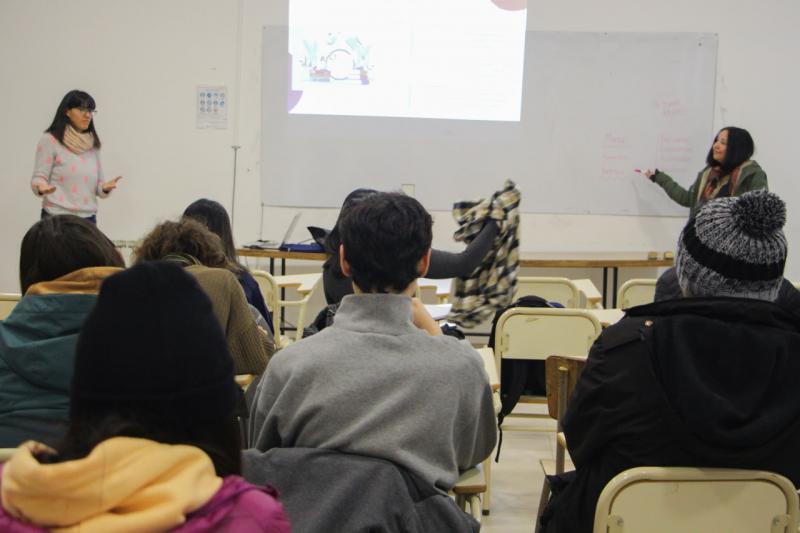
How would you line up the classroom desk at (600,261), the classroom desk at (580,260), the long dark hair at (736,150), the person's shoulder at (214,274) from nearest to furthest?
the person's shoulder at (214,274)
the long dark hair at (736,150)
the classroom desk at (580,260)
the classroom desk at (600,261)

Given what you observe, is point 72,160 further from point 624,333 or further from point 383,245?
point 624,333

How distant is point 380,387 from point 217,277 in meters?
1.05

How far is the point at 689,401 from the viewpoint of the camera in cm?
145

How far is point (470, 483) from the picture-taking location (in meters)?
1.64

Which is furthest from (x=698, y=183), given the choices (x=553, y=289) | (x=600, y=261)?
(x=553, y=289)

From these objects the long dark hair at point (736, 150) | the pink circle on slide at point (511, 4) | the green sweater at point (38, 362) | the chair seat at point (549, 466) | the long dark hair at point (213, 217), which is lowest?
the chair seat at point (549, 466)

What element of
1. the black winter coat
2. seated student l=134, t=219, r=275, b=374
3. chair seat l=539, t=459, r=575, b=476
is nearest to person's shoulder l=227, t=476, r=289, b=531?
the black winter coat

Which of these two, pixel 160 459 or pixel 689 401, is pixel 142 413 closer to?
pixel 160 459

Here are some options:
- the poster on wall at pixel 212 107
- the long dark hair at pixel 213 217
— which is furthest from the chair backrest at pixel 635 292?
the poster on wall at pixel 212 107

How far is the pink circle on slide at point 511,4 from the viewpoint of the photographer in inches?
238

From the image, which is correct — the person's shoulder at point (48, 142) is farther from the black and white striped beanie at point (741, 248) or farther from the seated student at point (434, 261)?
the black and white striped beanie at point (741, 248)

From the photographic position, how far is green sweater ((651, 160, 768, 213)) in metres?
5.41

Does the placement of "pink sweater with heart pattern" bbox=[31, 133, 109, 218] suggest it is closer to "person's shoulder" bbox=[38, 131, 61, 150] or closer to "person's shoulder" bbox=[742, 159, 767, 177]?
"person's shoulder" bbox=[38, 131, 61, 150]

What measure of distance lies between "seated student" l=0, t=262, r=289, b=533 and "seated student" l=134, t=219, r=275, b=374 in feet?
4.64
